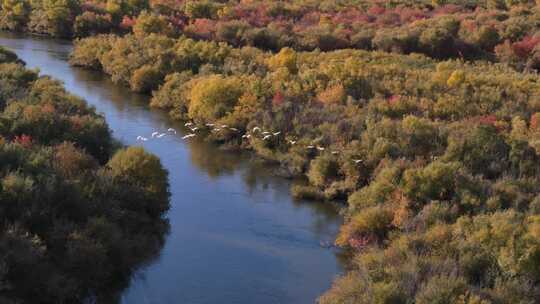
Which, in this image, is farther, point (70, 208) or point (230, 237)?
point (230, 237)

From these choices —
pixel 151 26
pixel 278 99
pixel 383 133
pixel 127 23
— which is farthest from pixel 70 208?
pixel 127 23

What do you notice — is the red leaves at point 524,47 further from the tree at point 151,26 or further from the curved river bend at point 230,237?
the curved river bend at point 230,237

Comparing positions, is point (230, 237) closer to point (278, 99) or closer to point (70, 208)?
point (70, 208)

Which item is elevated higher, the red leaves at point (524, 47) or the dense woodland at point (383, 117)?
the dense woodland at point (383, 117)

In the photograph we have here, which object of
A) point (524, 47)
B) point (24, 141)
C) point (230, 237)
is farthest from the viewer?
point (524, 47)

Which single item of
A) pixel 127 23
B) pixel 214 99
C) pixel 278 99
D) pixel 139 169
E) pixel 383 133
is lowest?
pixel 127 23

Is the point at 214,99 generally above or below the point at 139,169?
below

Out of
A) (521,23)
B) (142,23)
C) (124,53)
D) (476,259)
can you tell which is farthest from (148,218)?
(521,23)

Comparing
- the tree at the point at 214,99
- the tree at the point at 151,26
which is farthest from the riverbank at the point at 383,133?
the tree at the point at 151,26
